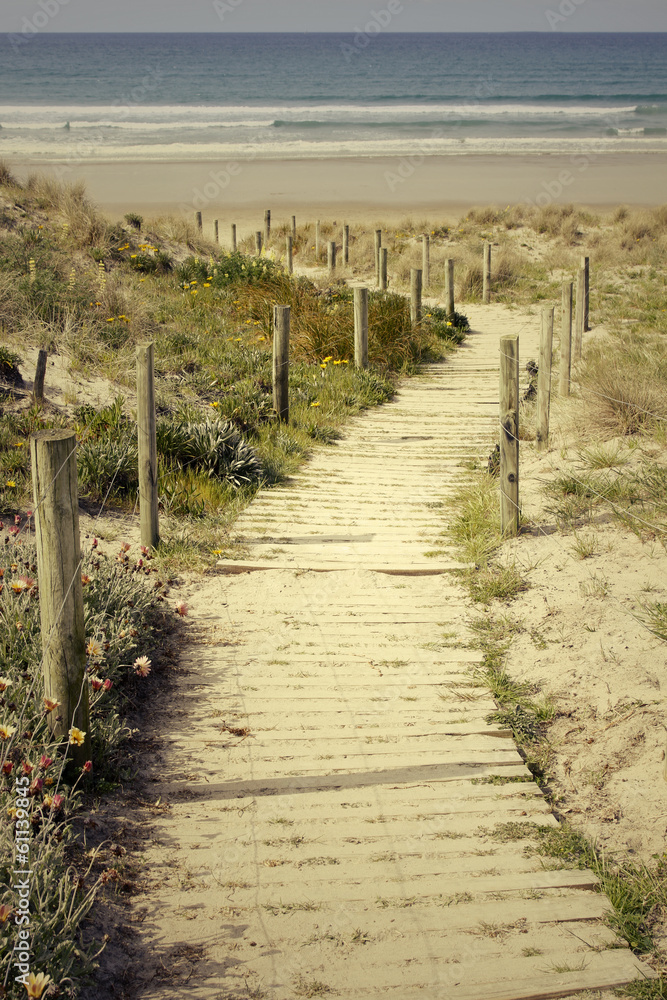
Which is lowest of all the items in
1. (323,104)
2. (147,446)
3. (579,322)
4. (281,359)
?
(147,446)

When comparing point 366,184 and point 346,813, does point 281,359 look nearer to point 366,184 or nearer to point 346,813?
point 346,813

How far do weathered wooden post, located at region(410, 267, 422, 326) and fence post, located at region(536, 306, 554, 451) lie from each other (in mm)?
4956

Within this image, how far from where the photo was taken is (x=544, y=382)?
8.11 m

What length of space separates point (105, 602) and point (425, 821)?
2.23 metres

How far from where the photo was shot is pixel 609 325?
15.1 meters

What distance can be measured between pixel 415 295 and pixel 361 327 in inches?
102

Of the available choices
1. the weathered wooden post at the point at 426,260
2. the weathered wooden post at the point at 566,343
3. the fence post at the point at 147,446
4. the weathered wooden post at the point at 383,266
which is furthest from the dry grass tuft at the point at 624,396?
the weathered wooden post at the point at 426,260

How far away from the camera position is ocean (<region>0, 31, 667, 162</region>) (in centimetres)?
4644

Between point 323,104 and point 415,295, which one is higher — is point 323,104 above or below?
above

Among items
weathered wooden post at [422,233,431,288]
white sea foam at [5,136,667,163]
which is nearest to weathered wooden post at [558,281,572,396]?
weathered wooden post at [422,233,431,288]

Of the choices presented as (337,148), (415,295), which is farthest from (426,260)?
(337,148)

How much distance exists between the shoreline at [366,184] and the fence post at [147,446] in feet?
76.4

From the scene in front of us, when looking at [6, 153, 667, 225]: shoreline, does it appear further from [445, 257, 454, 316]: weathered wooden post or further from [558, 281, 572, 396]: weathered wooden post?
[558, 281, 572, 396]: weathered wooden post

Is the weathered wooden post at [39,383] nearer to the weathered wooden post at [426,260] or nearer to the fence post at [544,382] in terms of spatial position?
the fence post at [544,382]
